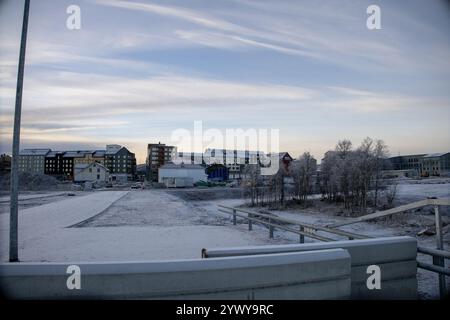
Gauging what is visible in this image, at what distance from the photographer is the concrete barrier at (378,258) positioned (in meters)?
3.15

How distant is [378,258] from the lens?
136 inches

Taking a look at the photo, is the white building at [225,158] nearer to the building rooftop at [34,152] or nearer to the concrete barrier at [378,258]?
the building rooftop at [34,152]

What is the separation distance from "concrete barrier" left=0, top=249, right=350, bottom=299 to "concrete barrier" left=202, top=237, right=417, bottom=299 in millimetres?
424

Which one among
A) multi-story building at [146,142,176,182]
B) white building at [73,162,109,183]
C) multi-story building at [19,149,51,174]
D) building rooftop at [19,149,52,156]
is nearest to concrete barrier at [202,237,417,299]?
white building at [73,162,109,183]

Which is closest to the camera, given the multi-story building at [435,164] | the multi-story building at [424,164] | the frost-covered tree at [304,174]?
the frost-covered tree at [304,174]

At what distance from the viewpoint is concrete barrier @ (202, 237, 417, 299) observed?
3.15 m

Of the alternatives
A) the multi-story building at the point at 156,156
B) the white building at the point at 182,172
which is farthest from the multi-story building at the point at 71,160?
the white building at the point at 182,172

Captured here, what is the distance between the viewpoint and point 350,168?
A: 1492 inches

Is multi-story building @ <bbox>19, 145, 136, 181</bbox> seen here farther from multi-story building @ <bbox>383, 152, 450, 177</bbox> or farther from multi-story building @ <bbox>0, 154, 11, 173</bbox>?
multi-story building @ <bbox>383, 152, 450, 177</bbox>

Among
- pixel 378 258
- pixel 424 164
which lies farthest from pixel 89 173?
pixel 424 164

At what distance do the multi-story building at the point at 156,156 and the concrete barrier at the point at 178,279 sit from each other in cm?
11758
